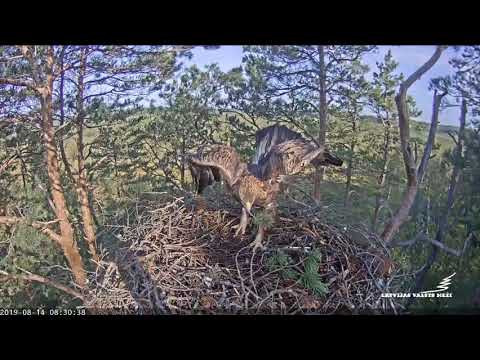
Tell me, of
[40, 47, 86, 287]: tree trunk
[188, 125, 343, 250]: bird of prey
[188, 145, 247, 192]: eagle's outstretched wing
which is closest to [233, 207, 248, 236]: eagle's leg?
[188, 125, 343, 250]: bird of prey

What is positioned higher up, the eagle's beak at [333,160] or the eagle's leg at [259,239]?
the eagle's beak at [333,160]

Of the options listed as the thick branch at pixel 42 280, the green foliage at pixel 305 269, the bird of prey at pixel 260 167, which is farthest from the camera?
the thick branch at pixel 42 280

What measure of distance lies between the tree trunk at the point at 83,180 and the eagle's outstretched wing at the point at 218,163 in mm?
533

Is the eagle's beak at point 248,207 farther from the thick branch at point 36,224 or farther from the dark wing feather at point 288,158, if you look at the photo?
the thick branch at point 36,224

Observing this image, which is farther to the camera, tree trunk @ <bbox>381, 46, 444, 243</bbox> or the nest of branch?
tree trunk @ <bbox>381, 46, 444, 243</bbox>

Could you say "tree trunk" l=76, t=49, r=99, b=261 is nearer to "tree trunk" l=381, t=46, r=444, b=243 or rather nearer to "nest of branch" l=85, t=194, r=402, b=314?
"nest of branch" l=85, t=194, r=402, b=314

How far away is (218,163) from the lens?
77.7 inches

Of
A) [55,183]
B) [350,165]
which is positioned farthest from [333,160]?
[55,183]

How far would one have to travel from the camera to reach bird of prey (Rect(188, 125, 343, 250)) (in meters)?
1.97

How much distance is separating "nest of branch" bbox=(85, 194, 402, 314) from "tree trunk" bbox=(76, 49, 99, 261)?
0.47 ft

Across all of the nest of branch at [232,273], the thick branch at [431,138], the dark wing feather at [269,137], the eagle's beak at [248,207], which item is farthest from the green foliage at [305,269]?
the thick branch at [431,138]

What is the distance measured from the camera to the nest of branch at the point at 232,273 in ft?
6.20

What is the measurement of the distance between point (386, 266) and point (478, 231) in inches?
19.5
